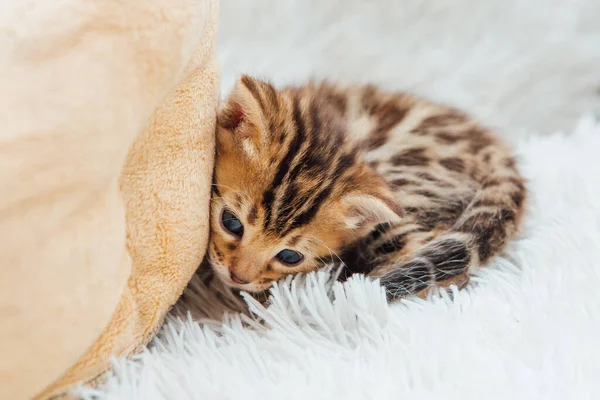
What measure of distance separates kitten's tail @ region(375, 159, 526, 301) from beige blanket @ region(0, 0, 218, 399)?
1.31 ft

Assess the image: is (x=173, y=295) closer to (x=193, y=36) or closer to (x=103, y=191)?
(x=103, y=191)

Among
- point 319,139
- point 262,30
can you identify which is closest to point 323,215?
point 319,139

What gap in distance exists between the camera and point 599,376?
731 millimetres

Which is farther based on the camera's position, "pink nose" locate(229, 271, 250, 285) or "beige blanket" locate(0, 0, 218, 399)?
"pink nose" locate(229, 271, 250, 285)

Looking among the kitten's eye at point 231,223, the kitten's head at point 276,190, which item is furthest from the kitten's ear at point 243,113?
the kitten's eye at point 231,223

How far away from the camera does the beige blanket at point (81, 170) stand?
0.56 m

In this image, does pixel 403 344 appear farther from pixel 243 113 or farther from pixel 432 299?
pixel 243 113

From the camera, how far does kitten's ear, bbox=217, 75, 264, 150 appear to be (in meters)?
0.91

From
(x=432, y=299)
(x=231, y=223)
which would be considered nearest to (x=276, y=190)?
(x=231, y=223)

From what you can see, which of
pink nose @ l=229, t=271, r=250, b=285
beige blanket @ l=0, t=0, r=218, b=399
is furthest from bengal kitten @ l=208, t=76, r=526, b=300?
beige blanket @ l=0, t=0, r=218, b=399

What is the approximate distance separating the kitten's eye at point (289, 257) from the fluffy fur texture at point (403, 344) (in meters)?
0.07

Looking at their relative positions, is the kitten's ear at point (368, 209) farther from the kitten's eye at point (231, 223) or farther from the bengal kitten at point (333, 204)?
the kitten's eye at point (231, 223)

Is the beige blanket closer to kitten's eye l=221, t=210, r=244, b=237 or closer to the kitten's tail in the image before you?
kitten's eye l=221, t=210, r=244, b=237

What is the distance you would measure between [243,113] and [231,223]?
0.17 metres
